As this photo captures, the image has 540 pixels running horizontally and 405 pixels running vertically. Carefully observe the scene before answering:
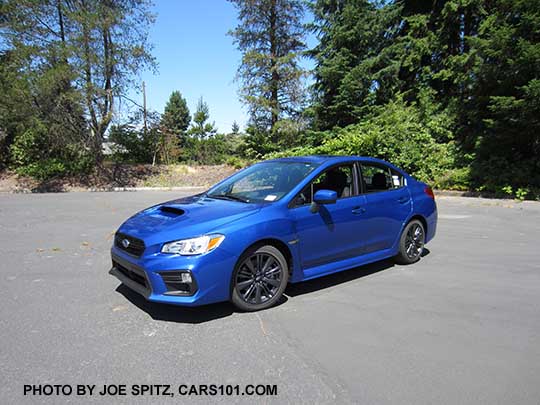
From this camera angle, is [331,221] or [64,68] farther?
[64,68]

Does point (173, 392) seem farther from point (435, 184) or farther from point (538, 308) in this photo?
point (435, 184)

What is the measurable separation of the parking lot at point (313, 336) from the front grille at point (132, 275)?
0.35m

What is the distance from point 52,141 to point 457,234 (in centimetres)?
1826

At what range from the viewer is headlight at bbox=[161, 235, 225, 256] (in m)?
3.30

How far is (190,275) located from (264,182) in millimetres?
1754

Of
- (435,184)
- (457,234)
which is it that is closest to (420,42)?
(435,184)

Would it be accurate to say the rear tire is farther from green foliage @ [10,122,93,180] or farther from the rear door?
green foliage @ [10,122,93,180]

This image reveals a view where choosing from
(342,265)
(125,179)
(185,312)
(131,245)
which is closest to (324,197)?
(342,265)

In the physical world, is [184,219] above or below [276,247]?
above

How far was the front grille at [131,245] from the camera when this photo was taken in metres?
3.50

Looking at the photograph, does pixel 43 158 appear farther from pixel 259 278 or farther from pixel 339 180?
pixel 259 278

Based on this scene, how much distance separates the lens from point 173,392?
2.47m

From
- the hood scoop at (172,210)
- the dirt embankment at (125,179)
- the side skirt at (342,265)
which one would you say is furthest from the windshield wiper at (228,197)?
the dirt embankment at (125,179)

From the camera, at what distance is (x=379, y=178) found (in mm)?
5051
